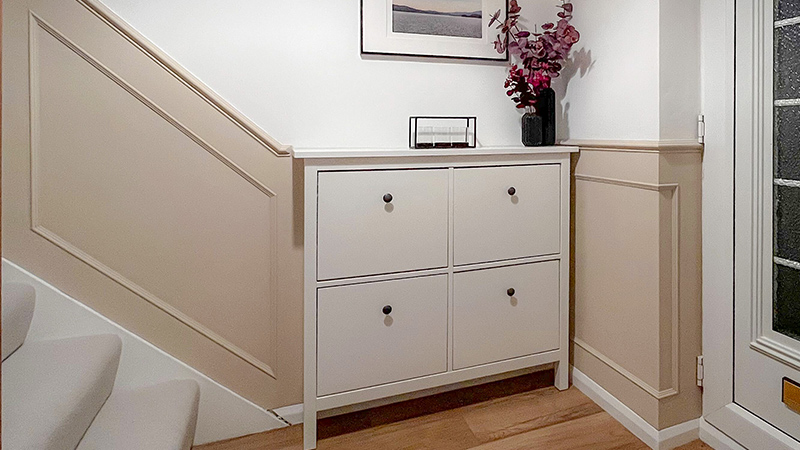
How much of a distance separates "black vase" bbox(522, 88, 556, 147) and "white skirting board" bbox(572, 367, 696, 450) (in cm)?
107

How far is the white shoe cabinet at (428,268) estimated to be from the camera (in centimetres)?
180

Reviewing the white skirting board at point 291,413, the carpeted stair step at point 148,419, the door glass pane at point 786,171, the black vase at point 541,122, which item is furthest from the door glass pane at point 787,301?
the carpeted stair step at point 148,419

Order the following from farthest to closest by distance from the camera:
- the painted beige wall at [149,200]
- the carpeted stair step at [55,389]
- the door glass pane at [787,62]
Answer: the painted beige wall at [149,200], the door glass pane at [787,62], the carpeted stair step at [55,389]

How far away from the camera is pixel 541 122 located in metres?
2.19

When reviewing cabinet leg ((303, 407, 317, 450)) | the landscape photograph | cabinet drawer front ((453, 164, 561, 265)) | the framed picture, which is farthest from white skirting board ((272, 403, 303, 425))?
the landscape photograph

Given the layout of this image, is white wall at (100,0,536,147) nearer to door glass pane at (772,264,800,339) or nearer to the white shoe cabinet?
the white shoe cabinet

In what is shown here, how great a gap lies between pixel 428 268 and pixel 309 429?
2.37 ft

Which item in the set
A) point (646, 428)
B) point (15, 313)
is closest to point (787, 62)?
point (646, 428)

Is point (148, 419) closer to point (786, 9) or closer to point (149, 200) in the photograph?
point (149, 200)

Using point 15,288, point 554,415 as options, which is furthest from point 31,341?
point 554,415

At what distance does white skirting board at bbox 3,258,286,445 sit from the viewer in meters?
1.69

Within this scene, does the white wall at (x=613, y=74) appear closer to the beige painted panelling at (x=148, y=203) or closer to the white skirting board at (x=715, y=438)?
the white skirting board at (x=715, y=438)

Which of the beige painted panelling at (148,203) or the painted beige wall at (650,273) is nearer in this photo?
the beige painted panelling at (148,203)

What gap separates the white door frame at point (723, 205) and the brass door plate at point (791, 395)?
11 cm
